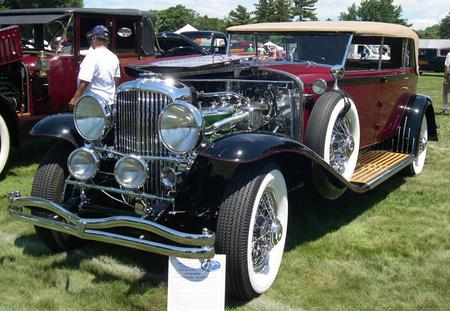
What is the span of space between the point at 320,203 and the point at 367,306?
74.5 inches

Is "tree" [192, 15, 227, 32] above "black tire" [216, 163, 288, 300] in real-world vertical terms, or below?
above

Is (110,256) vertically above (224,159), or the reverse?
(224,159)

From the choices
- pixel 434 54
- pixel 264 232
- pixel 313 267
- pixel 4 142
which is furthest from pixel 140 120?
pixel 434 54

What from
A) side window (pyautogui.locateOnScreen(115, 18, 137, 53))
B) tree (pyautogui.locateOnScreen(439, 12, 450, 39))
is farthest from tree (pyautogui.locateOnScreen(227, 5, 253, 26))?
side window (pyautogui.locateOnScreen(115, 18, 137, 53))

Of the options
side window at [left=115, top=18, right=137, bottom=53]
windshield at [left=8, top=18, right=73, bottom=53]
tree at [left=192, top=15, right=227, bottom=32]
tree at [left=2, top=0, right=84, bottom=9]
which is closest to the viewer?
windshield at [left=8, top=18, right=73, bottom=53]

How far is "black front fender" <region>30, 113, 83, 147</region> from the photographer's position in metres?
3.44

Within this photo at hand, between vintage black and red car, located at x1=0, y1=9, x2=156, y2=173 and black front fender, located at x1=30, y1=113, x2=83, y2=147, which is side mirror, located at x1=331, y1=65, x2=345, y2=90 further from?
vintage black and red car, located at x1=0, y1=9, x2=156, y2=173

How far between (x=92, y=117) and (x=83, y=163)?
30cm

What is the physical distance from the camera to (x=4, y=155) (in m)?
5.57

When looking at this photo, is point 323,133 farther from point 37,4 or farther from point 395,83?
point 37,4

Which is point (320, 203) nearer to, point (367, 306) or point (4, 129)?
point (367, 306)

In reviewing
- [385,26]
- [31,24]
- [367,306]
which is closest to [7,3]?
[31,24]

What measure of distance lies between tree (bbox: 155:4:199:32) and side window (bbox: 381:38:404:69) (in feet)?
243

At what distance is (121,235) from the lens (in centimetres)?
285
